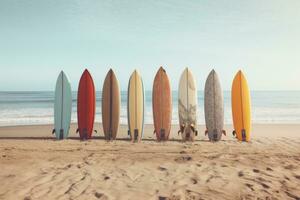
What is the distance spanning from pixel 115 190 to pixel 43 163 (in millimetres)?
1943

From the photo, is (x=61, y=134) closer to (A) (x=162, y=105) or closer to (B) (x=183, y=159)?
(A) (x=162, y=105)

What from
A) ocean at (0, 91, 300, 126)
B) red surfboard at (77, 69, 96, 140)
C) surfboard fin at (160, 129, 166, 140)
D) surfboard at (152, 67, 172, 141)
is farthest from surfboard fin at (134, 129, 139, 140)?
ocean at (0, 91, 300, 126)

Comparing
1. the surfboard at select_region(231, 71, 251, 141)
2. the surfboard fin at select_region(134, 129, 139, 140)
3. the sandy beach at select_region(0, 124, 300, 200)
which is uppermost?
the surfboard at select_region(231, 71, 251, 141)

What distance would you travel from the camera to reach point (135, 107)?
24.8 feet

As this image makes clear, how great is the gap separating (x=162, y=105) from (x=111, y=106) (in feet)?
4.80

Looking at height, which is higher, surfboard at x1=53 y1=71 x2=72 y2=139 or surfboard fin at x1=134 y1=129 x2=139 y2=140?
surfboard at x1=53 y1=71 x2=72 y2=139

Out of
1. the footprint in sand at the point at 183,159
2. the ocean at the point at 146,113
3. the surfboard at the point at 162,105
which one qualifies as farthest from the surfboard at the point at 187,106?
the ocean at the point at 146,113

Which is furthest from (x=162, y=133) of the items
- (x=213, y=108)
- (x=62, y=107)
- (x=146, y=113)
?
(x=146, y=113)

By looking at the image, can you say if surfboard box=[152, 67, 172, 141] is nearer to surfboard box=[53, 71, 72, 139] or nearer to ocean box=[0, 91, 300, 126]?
surfboard box=[53, 71, 72, 139]

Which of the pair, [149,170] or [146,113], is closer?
[149,170]

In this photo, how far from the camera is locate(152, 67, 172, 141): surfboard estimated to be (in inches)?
290

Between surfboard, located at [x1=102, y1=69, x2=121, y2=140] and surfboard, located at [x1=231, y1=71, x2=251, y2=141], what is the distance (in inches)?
131

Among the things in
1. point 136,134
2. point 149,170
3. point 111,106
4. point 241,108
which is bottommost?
point 149,170

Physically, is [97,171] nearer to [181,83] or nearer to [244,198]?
[244,198]
